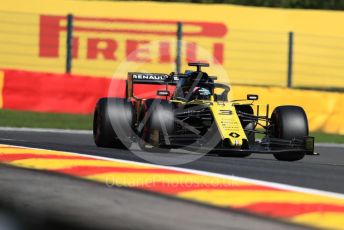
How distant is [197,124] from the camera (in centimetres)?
1096

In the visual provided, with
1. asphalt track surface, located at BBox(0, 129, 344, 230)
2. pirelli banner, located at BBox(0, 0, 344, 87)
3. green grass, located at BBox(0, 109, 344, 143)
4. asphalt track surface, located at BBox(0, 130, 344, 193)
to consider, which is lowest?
green grass, located at BBox(0, 109, 344, 143)

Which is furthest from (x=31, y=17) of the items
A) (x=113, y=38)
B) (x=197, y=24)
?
(x=197, y=24)

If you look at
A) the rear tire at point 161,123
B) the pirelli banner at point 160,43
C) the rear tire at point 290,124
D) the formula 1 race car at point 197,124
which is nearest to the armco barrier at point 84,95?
the pirelli banner at point 160,43

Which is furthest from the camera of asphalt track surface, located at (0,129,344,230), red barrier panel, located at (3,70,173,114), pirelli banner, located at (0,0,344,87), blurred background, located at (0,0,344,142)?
pirelli banner, located at (0,0,344,87)

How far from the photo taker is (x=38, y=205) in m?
6.38

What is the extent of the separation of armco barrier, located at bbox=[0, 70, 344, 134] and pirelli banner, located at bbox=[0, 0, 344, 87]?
9.74 ft

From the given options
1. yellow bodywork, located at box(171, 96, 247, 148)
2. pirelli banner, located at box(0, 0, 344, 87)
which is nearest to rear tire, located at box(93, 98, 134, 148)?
yellow bodywork, located at box(171, 96, 247, 148)

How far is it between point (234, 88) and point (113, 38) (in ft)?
16.8

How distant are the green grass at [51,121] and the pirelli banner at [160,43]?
3407 mm

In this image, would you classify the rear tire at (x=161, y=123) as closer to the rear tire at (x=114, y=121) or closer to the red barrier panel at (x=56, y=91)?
the rear tire at (x=114, y=121)

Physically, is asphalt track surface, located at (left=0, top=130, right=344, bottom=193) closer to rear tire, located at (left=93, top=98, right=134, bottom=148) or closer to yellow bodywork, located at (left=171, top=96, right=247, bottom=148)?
yellow bodywork, located at (left=171, top=96, right=247, bottom=148)

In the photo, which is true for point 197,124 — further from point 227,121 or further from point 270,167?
point 270,167

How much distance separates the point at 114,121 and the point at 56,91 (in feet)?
20.0

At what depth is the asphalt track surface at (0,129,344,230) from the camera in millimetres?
5774
